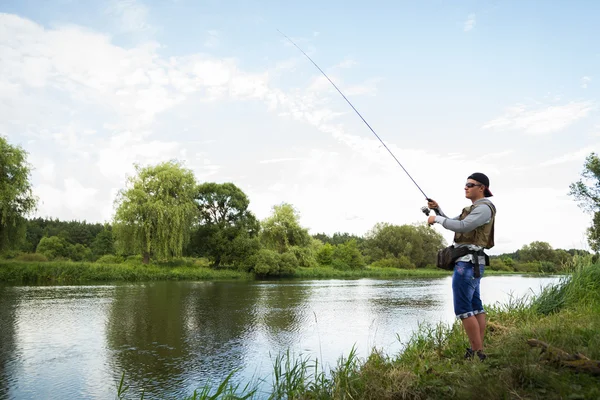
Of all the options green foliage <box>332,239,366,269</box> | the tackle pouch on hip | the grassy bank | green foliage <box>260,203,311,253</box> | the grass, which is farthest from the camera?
green foliage <box>332,239,366,269</box>

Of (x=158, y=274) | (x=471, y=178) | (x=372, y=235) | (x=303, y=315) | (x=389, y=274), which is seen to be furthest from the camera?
(x=372, y=235)

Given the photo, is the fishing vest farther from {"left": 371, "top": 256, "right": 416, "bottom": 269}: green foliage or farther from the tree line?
{"left": 371, "top": 256, "right": 416, "bottom": 269}: green foliage

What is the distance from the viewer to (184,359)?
6.84 metres

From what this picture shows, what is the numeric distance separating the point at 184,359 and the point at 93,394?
5.92ft

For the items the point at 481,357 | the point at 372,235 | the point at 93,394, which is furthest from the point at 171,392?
the point at 372,235

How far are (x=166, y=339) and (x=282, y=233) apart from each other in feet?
113

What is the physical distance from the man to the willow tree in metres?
26.8

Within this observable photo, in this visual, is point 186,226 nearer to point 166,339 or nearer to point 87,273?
point 87,273

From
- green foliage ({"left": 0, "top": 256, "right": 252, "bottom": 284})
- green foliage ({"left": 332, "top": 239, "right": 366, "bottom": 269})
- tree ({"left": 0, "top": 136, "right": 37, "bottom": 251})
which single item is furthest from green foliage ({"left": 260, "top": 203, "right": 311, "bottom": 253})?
tree ({"left": 0, "top": 136, "right": 37, "bottom": 251})

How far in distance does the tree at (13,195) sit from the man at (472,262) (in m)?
25.0

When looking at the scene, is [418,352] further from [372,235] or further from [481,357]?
[372,235]

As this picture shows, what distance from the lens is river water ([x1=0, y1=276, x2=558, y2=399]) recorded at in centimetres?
570

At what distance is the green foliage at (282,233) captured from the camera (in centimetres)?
4281

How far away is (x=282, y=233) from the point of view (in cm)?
4288
